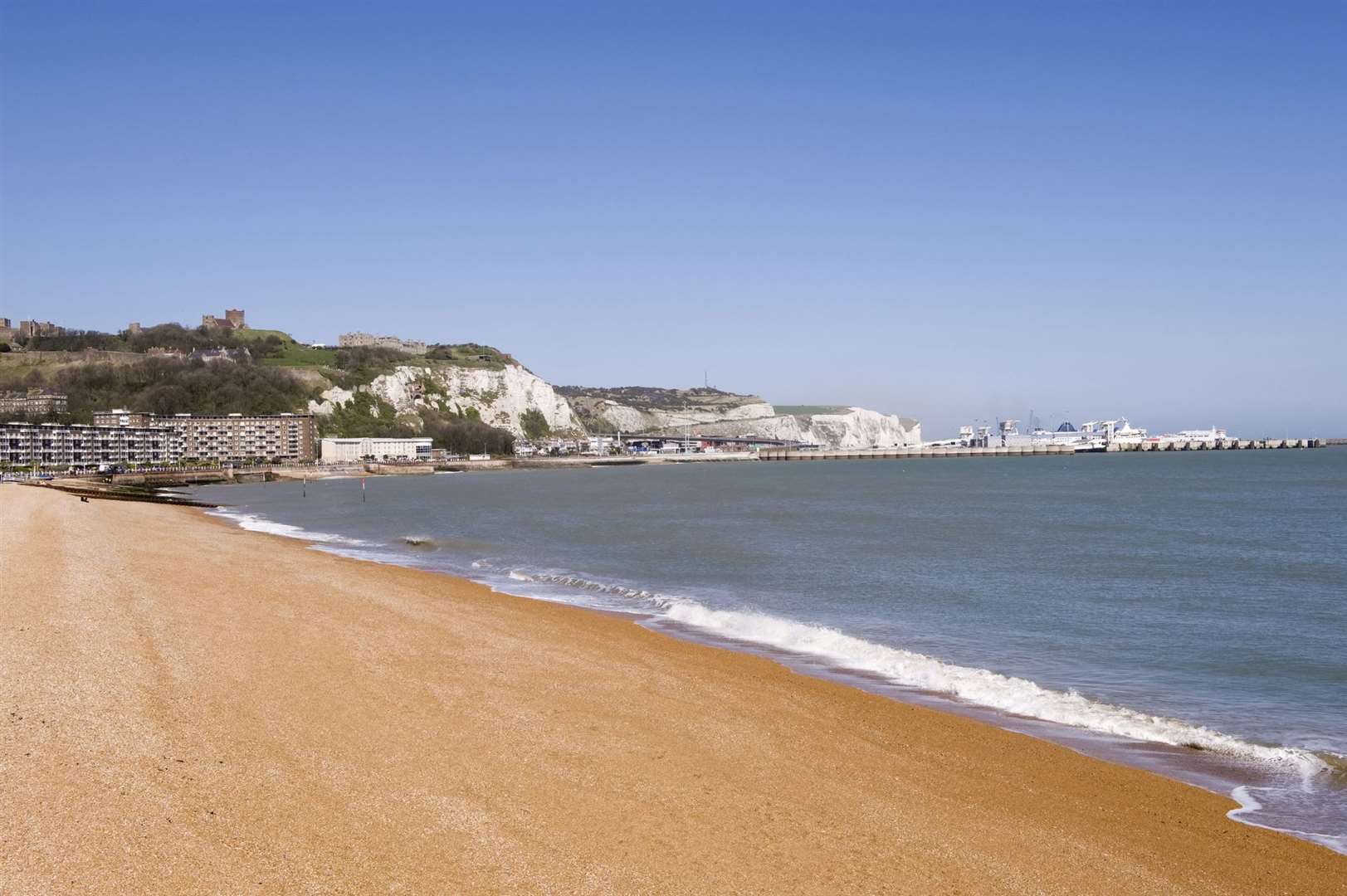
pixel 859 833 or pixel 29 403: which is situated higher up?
pixel 29 403

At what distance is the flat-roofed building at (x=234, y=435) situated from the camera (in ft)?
422

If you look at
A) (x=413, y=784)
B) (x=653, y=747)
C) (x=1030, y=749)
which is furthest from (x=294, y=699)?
(x=1030, y=749)

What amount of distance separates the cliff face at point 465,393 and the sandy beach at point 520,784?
140344 millimetres

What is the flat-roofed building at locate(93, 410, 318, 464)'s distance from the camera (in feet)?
422

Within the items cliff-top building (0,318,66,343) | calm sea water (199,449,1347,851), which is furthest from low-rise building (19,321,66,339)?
calm sea water (199,449,1347,851)

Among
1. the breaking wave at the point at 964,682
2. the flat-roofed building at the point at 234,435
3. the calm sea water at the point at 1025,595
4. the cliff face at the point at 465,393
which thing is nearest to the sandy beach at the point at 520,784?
the breaking wave at the point at 964,682

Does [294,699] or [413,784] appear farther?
[294,699]

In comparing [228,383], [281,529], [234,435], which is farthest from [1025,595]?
[228,383]

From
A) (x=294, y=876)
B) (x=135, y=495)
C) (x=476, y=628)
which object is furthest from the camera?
(x=135, y=495)

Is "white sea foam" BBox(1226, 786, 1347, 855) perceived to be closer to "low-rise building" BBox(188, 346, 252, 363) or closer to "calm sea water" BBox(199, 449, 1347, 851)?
"calm sea water" BBox(199, 449, 1347, 851)

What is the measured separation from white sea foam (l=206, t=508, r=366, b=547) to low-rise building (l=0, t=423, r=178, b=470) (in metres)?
72.8

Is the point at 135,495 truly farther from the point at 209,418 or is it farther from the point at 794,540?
the point at 209,418

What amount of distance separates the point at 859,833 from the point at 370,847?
3.40 m

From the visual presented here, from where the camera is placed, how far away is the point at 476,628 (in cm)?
1552
